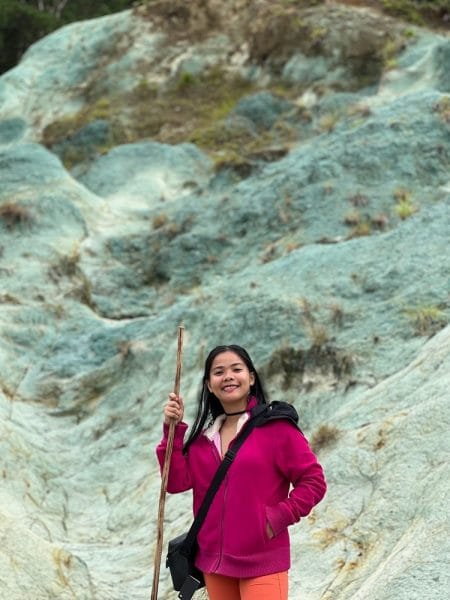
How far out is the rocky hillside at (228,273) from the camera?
729 centimetres

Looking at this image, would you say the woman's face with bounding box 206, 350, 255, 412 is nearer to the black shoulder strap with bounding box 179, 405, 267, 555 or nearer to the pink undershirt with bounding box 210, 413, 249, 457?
the pink undershirt with bounding box 210, 413, 249, 457

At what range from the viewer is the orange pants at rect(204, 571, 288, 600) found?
4.38 m

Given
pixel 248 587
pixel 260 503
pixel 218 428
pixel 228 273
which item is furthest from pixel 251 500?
pixel 228 273

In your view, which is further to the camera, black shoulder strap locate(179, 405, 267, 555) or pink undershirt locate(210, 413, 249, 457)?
pink undershirt locate(210, 413, 249, 457)

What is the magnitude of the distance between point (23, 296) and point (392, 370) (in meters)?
7.09

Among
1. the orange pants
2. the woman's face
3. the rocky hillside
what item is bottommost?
the rocky hillside

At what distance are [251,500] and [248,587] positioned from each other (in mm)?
435

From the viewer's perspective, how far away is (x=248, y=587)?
14.4ft

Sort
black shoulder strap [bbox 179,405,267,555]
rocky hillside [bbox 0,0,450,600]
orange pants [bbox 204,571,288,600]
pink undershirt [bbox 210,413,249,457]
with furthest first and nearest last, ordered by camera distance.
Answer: rocky hillside [bbox 0,0,450,600] → pink undershirt [bbox 210,413,249,457] → black shoulder strap [bbox 179,405,267,555] → orange pants [bbox 204,571,288,600]

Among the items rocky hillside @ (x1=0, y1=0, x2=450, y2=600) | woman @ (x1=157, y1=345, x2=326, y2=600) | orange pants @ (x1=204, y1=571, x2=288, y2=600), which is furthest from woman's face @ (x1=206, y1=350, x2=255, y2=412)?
rocky hillside @ (x1=0, y1=0, x2=450, y2=600)

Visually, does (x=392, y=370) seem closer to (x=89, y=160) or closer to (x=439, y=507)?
(x=439, y=507)

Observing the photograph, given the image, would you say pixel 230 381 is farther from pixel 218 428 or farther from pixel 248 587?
pixel 248 587

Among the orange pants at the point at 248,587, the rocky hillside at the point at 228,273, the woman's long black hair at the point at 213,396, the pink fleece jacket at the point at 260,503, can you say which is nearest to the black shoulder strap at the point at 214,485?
the pink fleece jacket at the point at 260,503

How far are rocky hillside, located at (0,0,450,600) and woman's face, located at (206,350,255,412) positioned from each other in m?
1.39
